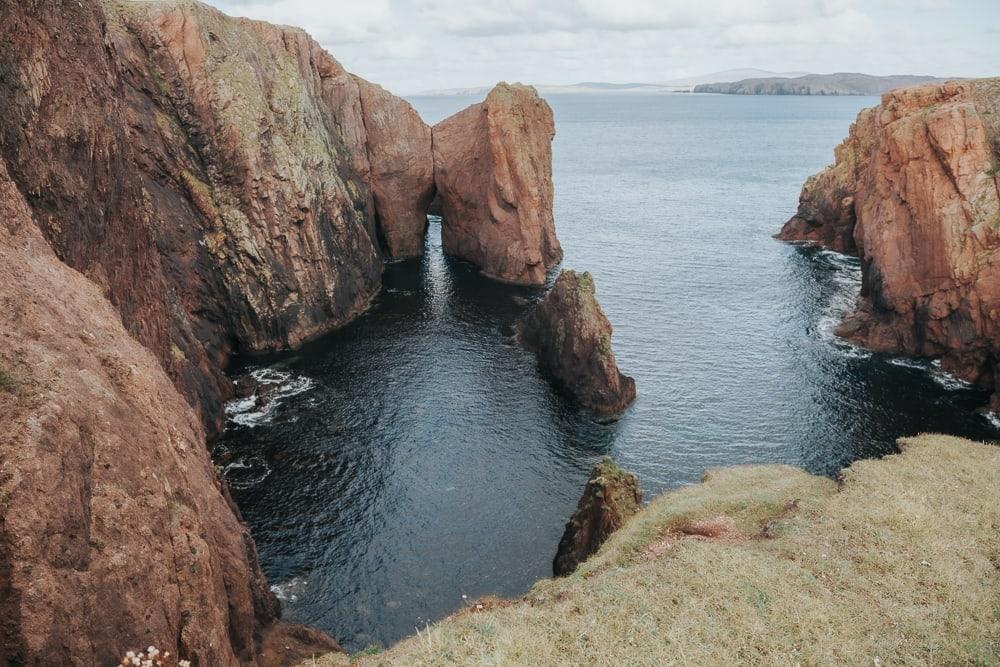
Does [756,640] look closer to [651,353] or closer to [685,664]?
[685,664]

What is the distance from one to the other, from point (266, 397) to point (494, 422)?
15983 millimetres

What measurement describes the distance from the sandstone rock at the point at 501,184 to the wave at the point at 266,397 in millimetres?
31119

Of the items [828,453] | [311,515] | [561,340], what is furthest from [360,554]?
[828,453]

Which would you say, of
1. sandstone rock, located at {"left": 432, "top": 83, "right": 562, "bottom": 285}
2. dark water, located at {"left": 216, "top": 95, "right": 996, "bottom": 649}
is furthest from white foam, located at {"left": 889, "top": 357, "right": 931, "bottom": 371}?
sandstone rock, located at {"left": 432, "top": 83, "right": 562, "bottom": 285}

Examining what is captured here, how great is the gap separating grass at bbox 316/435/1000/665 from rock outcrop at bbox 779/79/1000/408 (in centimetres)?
2852

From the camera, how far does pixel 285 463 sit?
42.1m

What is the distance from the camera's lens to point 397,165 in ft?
275

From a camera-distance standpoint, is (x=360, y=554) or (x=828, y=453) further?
(x=828, y=453)

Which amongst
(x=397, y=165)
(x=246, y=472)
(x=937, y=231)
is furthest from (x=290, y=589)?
(x=397, y=165)

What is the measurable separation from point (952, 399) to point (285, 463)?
45.2m

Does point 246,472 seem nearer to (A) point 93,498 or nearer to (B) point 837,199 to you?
(A) point 93,498

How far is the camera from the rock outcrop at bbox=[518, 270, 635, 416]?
4959 cm

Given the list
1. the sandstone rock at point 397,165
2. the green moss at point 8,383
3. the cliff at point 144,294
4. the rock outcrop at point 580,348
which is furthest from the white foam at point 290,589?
the sandstone rock at point 397,165

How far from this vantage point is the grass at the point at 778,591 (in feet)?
59.7
